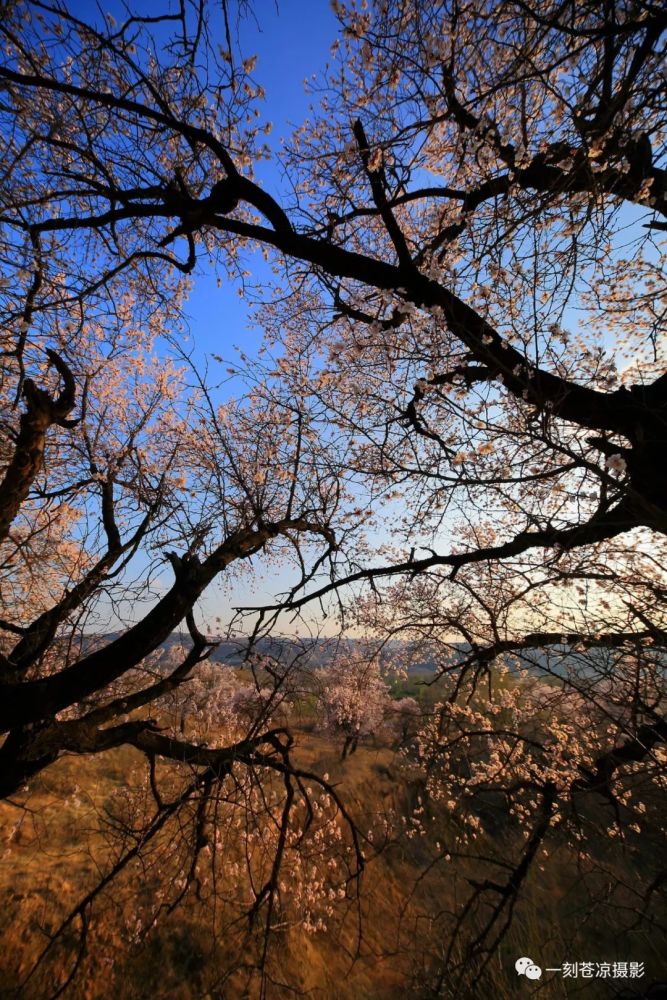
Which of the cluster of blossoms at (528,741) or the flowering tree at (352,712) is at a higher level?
the cluster of blossoms at (528,741)

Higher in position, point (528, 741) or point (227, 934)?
point (528, 741)

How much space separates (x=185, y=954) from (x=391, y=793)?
29.5 ft

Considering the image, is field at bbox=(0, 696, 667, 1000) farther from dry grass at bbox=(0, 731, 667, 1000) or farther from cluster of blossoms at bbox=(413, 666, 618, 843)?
cluster of blossoms at bbox=(413, 666, 618, 843)

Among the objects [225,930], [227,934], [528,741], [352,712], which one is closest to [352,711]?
[352,712]

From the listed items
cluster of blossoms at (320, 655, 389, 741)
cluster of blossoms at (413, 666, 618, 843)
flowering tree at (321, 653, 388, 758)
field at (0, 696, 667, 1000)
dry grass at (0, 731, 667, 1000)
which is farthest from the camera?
cluster of blossoms at (320, 655, 389, 741)

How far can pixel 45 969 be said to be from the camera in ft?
21.7

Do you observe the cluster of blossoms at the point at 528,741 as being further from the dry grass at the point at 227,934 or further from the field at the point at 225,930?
the dry grass at the point at 227,934

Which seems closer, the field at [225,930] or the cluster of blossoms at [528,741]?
the cluster of blossoms at [528,741]

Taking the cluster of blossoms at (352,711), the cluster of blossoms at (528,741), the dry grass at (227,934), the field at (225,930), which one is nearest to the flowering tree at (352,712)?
the cluster of blossoms at (352,711)

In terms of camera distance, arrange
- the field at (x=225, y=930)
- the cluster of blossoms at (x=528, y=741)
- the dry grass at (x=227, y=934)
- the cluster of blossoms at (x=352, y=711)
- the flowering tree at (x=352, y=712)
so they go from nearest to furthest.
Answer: the cluster of blossoms at (x=528, y=741) → the field at (x=225, y=930) → the dry grass at (x=227, y=934) → the flowering tree at (x=352, y=712) → the cluster of blossoms at (x=352, y=711)

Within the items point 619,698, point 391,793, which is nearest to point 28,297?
point 619,698

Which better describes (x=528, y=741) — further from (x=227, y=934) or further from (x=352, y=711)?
(x=352, y=711)

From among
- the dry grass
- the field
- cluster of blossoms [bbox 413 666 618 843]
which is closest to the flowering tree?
the field

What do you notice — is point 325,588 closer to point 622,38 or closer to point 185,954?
point 622,38
